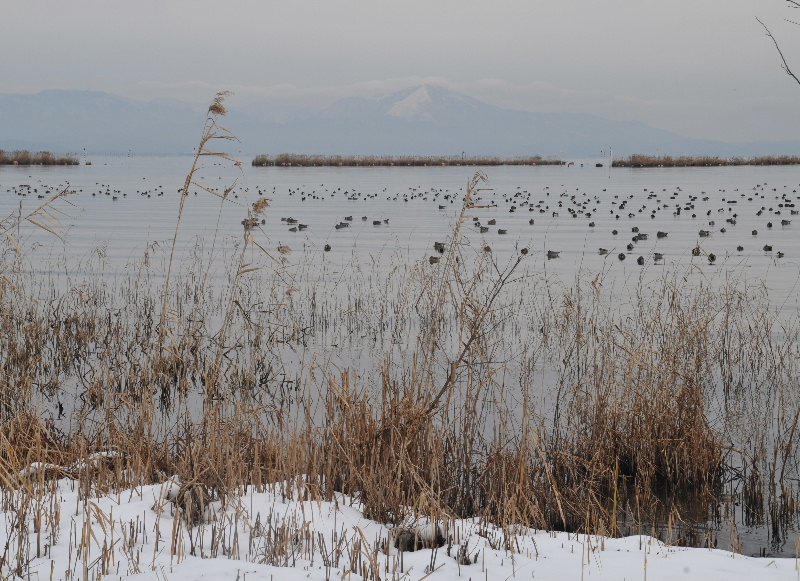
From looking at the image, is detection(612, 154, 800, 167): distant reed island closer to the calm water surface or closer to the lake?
the calm water surface

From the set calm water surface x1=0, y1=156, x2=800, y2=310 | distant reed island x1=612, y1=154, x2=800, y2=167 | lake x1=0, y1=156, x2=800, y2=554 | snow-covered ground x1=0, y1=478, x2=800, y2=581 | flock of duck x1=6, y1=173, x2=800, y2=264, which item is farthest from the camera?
distant reed island x1=612, y1=154, x2=800, y2=167

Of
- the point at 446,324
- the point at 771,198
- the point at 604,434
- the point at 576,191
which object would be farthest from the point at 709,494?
the point at 576,191

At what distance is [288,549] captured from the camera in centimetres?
414

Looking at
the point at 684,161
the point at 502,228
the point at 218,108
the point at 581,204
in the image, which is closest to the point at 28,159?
the point at 581,204

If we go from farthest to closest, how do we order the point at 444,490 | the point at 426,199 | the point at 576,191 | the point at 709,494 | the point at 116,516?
the point at 576,191
the point at 426,199
the point at 709,494
the point at 444,490
the point at 116,516

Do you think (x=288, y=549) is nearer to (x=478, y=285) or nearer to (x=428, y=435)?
(x=428, y=435)

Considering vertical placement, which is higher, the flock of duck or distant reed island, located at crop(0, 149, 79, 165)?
distant reed island, located at crop(0, 149, 79, 165)

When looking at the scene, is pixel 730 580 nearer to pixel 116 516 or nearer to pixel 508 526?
pixel 508 526

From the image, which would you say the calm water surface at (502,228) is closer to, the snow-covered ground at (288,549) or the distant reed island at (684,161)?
the snow-covered ground at (288,549)

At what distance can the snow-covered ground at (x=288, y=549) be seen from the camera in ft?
12.6

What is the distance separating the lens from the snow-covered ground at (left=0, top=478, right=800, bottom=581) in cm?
383

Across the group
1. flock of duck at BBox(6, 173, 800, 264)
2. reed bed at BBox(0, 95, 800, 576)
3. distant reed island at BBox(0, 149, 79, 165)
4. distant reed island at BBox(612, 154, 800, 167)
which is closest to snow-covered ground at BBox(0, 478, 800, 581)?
reed bed at BBox(0, 95, 800, 576)

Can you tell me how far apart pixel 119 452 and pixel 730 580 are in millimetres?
3687

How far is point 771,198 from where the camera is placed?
37.7 meters
